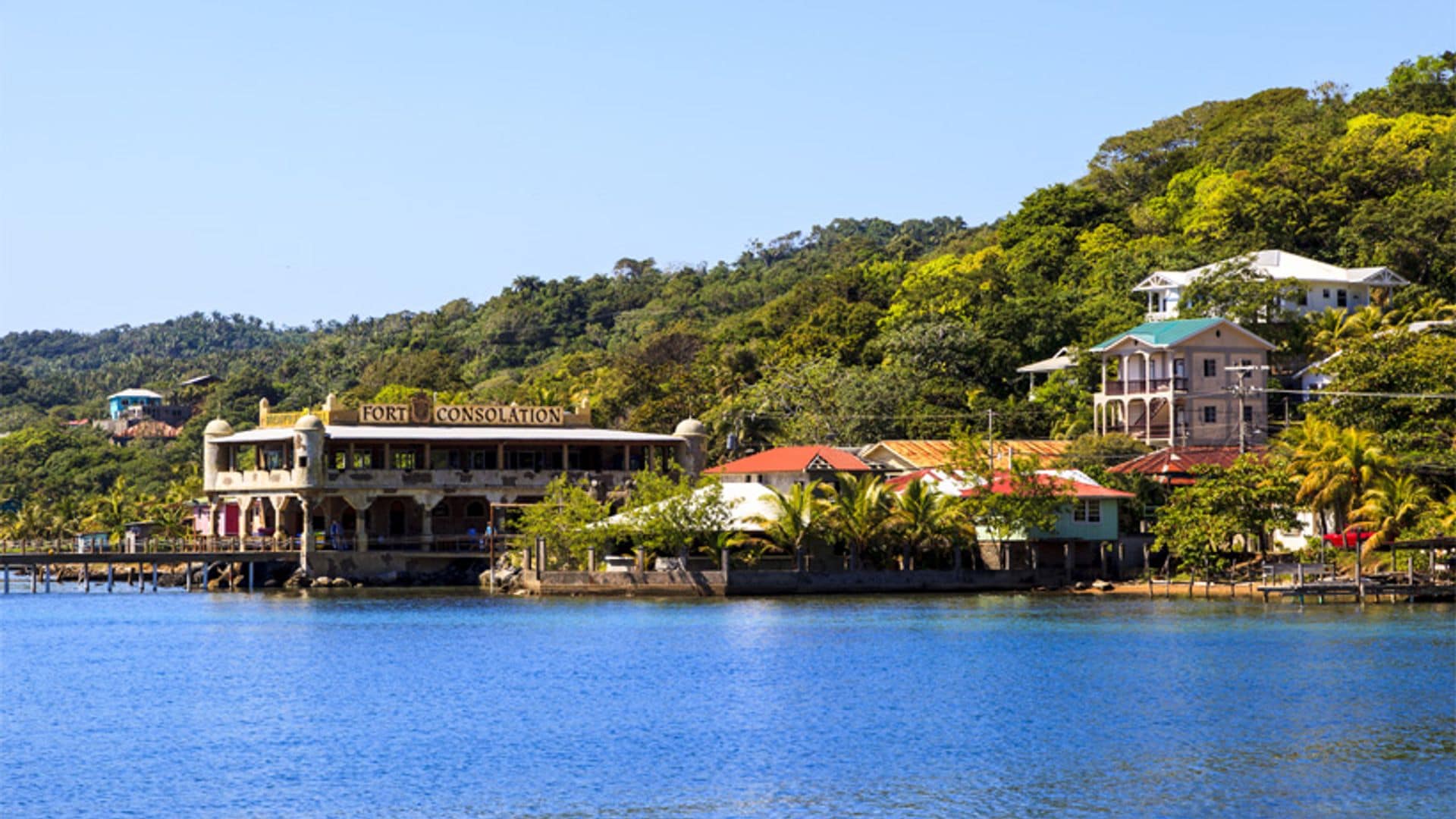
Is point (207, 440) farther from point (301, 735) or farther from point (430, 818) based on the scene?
point (430, 818)

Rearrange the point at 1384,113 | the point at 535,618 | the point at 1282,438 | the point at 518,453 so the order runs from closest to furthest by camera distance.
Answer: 1. the point at 535,618
2. the point at 1282,438
3. the point at 518,453
4. the point at 1384,113

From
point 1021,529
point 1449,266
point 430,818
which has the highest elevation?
point 1449,266

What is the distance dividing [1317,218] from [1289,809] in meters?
83.5

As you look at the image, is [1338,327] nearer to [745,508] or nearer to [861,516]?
[861,516]

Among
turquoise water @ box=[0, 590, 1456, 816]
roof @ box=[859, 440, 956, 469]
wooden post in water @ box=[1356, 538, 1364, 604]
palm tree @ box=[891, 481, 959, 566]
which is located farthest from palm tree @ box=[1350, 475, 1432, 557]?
roof @ box=[859, 440, 956, 469]

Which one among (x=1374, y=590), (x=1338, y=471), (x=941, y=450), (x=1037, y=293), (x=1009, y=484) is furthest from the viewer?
(x=1037, y=293)

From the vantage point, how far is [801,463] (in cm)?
7981

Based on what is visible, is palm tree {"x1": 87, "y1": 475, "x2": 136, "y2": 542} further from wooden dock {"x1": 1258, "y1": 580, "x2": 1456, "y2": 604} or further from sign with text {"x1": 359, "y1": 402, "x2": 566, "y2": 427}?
wooden dock {"x1": 1258, "y1": 580, "x2": 1456, "y2": 604}

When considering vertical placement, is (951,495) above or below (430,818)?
above

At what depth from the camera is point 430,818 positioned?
3056 cm

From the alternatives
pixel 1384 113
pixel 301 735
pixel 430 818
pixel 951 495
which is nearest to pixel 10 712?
pixel 301 735

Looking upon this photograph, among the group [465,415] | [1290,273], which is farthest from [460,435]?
[1290,273]

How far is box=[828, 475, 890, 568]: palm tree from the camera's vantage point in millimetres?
72062

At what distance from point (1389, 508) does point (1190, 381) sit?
25.2 m
